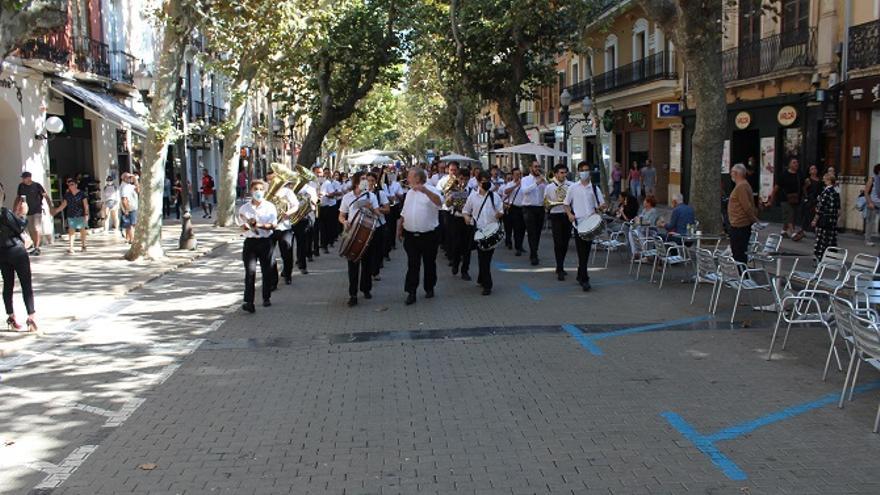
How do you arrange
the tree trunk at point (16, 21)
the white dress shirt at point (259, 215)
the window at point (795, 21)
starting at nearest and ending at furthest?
the tree trunk at point (16, 21) < the white dress shirt at point (259, 215) < the window at point (795, 21)

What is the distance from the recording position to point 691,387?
20.9 ft

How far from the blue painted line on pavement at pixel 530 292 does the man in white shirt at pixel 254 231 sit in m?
3.59

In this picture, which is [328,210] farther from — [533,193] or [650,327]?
[650,327]

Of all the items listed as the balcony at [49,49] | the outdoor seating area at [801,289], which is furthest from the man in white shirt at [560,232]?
the balcony at [49,49]

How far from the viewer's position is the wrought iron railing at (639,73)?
1067 inches

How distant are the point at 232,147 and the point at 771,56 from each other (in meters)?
Answer: 15.3

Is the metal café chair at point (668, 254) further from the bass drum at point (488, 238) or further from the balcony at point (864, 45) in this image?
the balcony at point (864, 45)

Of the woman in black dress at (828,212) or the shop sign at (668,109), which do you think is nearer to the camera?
the woman in black dress at (828,212)

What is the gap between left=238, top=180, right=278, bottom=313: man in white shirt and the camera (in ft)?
32.5

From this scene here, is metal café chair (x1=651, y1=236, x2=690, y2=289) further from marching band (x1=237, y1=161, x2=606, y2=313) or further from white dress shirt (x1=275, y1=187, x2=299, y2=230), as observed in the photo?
white dress shirt (x1=275, y1=187, x2=299, y2=230)

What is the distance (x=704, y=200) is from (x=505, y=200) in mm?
3863

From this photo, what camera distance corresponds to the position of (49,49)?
19.0 metres

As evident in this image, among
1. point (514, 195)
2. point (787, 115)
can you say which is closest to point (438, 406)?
point (514, 195)

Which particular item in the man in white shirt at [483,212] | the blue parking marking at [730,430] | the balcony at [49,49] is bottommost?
the blue parking marking at [730,430]
